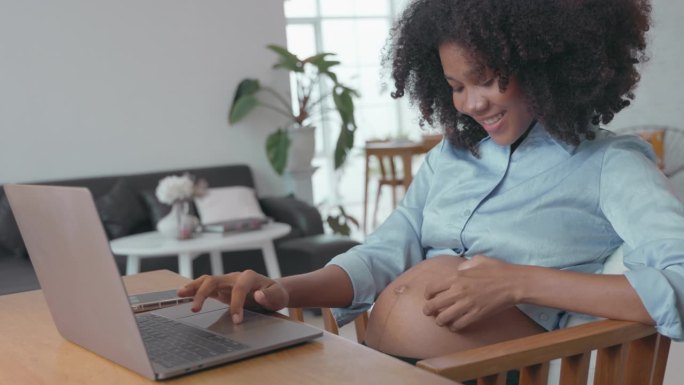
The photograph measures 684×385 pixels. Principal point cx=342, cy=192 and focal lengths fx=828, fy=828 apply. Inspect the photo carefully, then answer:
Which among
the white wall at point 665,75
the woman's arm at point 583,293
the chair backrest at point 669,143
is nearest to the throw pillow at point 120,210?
the woman's arm at point 583,293

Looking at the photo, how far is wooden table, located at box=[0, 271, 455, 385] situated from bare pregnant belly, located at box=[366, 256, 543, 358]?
0.30 metres

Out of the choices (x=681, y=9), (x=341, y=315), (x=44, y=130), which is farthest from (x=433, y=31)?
(x=681, y=9)

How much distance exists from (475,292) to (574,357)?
0.17 metres

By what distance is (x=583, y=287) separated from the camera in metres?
1.22

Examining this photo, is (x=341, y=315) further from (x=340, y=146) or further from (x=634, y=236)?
(x=340, y=146)

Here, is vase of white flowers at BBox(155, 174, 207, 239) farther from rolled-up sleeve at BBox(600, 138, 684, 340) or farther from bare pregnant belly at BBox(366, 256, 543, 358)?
rolled-up sleeve at BBox(600, 138, 684, 340)

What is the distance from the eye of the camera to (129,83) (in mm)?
4855

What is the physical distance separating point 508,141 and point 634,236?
293 mm

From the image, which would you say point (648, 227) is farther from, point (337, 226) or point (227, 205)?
point (337, 226)

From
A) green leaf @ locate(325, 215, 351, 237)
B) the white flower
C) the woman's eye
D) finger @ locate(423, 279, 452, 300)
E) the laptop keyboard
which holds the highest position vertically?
the woman's eye

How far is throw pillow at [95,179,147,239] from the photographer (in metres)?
4.45

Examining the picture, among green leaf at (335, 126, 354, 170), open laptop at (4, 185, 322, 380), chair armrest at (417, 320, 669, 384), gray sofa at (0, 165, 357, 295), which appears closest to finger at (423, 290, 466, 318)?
chair armrest at (417, 320, 669, 384)

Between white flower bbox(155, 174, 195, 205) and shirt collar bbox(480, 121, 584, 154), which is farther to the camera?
white flower bbox(155, 174, 195, 205)

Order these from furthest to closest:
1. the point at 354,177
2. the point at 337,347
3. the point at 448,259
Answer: the point at 354,177 < the point at 448,259 < the point at 337,347
